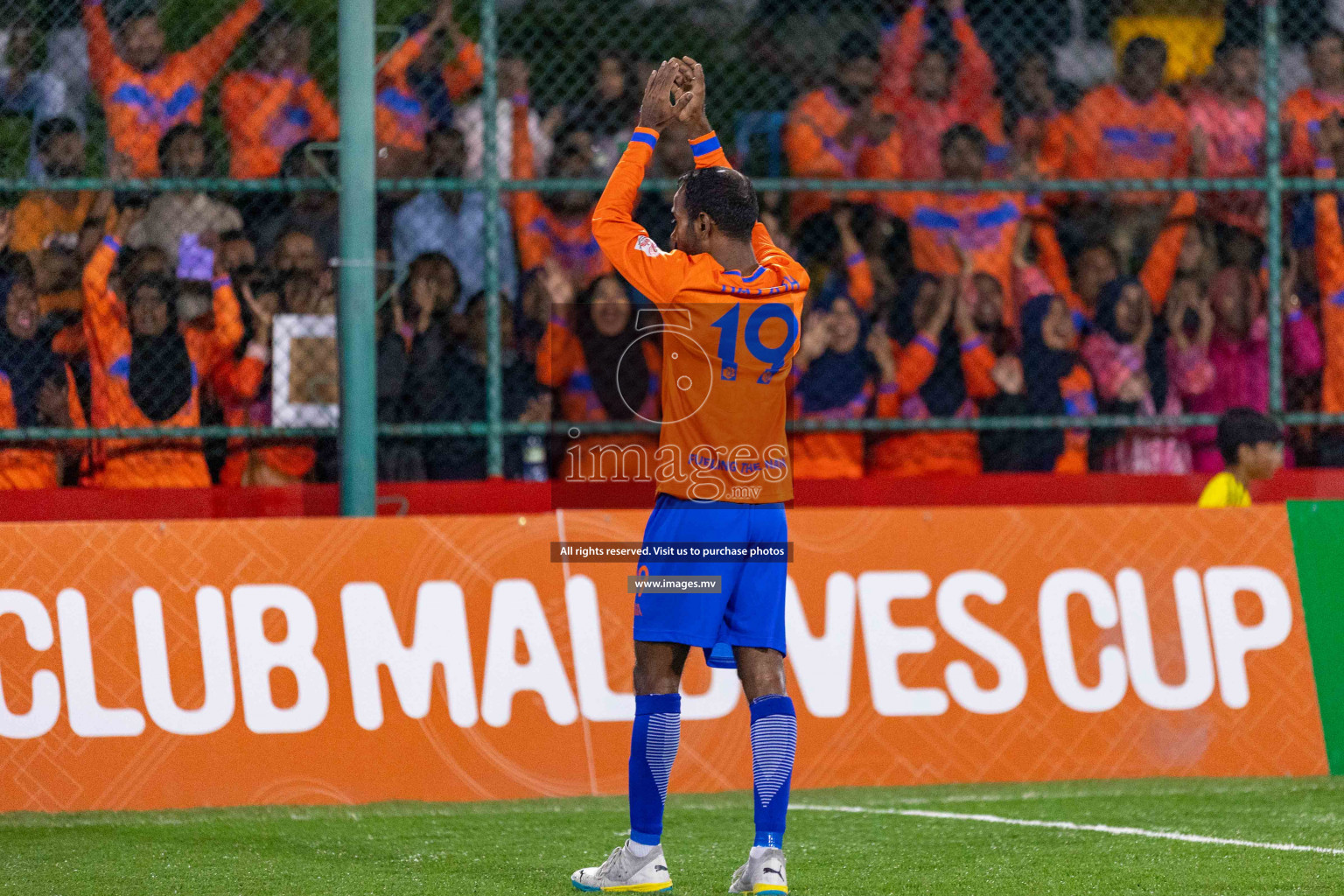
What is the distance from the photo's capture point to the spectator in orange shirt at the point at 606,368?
762cm

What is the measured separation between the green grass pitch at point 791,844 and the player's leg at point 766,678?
0.25 m

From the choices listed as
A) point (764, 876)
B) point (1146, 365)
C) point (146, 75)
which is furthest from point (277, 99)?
point (764, 876)

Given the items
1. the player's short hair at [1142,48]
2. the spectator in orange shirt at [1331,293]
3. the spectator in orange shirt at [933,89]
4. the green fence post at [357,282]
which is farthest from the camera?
the player's short hair at [1142,48]

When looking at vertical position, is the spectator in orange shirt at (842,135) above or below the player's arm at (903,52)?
below

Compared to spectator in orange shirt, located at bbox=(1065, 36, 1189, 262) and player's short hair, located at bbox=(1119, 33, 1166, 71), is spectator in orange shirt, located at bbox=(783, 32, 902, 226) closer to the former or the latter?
spectator in orange shirt, located at bbox=(1065, 36, 1189, 262)

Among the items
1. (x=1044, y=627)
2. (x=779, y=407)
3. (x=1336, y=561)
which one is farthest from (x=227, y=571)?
(x=1336, y=561)

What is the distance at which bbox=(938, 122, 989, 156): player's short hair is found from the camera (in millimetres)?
8509

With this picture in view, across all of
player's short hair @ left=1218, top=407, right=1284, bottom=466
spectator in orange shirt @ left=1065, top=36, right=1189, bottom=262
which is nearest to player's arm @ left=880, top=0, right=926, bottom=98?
spectator in orange shirt @ left=1065, top=36, right=1189, bottom=262

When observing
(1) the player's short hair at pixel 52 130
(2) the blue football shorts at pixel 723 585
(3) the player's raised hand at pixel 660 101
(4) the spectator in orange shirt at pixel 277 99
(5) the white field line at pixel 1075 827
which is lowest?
(5) the white field line at pixel 1075 827

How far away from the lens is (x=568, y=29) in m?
8.76

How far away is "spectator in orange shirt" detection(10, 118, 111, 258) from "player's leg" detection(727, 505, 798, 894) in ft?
13.4

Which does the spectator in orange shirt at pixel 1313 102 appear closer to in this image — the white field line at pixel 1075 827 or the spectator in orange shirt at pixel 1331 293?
the spectator in orange shirt at pixel 1331 293

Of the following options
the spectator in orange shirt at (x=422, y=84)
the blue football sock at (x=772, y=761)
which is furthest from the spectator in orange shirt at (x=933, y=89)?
the blue football sock at (x=772, y=761)

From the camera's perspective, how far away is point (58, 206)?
7.50 meters
